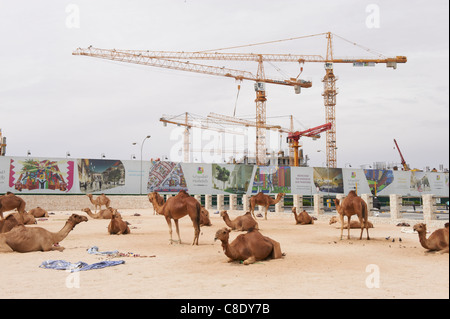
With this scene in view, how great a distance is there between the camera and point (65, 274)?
29.2 feet

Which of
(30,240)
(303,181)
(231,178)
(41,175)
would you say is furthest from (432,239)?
(303,181)

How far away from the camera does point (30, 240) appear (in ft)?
39.8

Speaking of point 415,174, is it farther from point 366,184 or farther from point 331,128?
point 331,128

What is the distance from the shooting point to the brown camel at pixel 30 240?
1202cm

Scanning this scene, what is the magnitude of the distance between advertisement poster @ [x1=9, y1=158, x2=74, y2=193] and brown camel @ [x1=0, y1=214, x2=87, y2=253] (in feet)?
155

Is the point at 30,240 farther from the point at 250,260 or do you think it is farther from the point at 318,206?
the point at 318,206

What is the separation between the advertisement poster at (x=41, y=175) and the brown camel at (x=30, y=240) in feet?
155

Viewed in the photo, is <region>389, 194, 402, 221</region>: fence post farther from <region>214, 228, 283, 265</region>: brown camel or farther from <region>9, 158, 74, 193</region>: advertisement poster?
<region>9, 158, 74, 193</region>: advertisement poster

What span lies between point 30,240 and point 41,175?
48.1m

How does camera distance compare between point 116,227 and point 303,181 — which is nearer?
point 116,227

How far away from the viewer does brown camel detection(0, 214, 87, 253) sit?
39.4ft

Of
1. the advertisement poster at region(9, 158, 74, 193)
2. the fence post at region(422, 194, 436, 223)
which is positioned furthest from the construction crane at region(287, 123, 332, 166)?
the fence post at region(422, 194, 436, 223)
